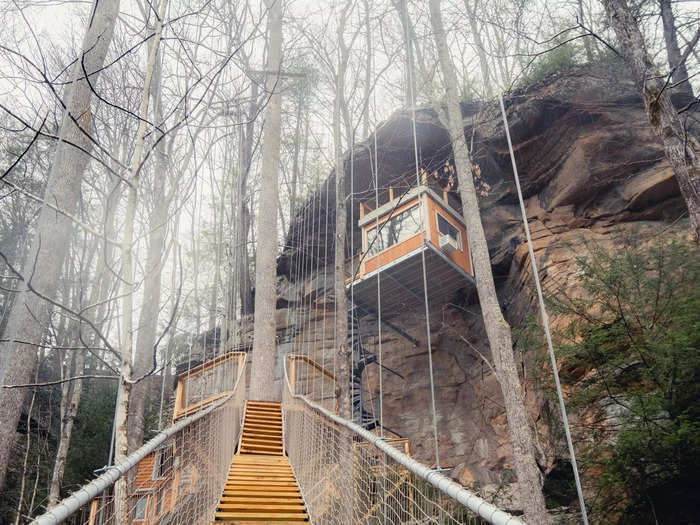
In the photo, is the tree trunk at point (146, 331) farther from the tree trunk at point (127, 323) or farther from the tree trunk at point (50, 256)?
the tree trunk at point (127, 323)

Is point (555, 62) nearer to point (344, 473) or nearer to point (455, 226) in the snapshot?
point (455, 226)

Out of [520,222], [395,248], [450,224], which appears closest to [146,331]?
[395,248]

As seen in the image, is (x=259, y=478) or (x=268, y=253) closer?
(x=259, y=478)

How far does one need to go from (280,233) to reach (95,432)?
8.03 m

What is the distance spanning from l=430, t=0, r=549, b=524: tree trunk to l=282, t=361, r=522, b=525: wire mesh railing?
0.60m

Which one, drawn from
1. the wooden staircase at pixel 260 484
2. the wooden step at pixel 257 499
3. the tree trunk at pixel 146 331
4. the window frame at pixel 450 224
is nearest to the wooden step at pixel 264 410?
the wooden staircase at pixel 260 484

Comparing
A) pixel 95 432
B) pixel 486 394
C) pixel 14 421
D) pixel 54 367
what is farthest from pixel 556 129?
pixel 54 367

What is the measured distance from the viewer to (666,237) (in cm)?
513

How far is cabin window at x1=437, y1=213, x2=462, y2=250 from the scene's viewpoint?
9961 millimetres

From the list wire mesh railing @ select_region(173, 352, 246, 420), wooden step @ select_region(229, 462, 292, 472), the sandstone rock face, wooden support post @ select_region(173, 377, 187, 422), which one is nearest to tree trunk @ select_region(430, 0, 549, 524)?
the sandstone rock face

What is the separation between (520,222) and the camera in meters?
9.38

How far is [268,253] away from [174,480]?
615cm

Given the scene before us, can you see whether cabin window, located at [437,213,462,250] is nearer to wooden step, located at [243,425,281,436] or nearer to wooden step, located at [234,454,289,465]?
wooden step, located at [243,425,281,436]

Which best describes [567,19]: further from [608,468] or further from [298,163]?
[608,468]
